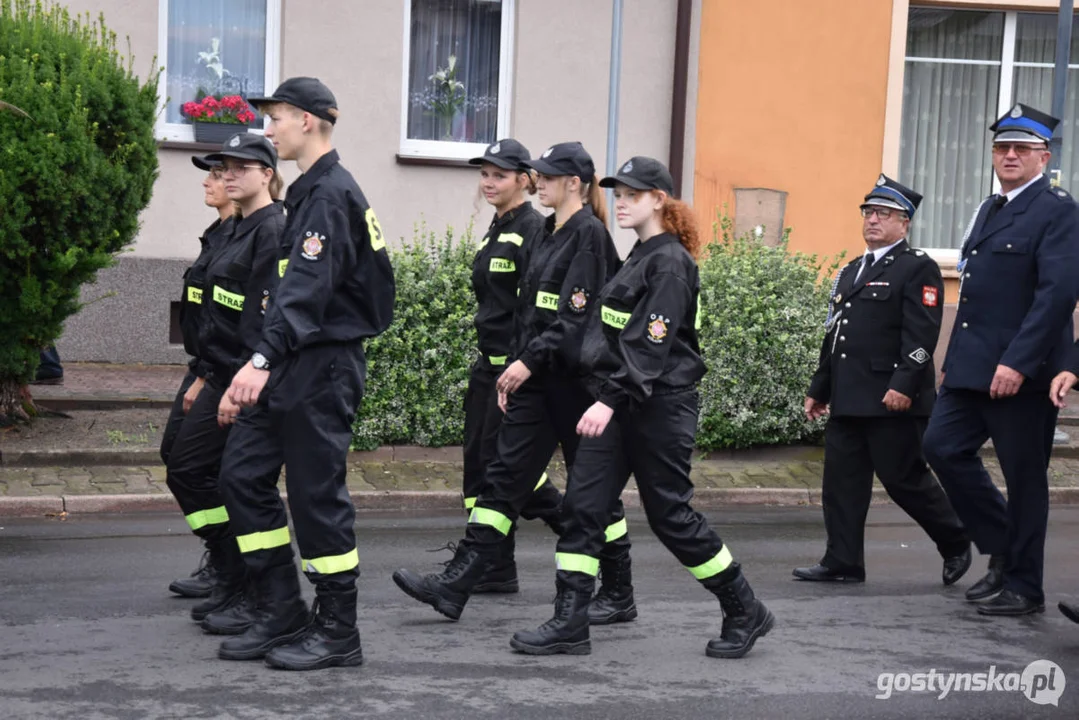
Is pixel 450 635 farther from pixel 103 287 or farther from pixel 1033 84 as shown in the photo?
pixel 1033 84

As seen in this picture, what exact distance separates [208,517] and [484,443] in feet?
4.16

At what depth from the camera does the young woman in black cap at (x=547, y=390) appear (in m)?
6.27

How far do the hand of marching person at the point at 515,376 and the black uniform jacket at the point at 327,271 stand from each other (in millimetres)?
785

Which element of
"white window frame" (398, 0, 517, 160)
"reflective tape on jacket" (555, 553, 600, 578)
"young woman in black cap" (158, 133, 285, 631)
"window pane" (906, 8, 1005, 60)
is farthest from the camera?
"window pane" (906, 8, 1005, 60)

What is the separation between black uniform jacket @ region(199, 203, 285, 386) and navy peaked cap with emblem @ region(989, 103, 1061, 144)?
3151 mm

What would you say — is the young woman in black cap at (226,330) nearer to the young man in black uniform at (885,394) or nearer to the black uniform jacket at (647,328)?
the black uniform jacket at (647,328)

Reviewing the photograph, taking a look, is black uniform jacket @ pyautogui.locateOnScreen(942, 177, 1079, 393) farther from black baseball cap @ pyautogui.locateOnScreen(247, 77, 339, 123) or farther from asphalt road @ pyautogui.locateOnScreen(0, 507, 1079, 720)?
black baseball cap @ pyautogui.locateOnScreen(247, 77, 339, 123)

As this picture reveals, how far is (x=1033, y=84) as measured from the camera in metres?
16.1

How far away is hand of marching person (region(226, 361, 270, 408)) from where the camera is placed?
528 cm

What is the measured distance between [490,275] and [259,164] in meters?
1.27

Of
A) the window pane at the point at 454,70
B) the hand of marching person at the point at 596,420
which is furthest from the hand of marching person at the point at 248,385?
the window pane at the point at 454,70

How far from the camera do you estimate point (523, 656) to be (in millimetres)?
5812

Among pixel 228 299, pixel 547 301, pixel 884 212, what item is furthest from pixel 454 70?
pixel 228 299

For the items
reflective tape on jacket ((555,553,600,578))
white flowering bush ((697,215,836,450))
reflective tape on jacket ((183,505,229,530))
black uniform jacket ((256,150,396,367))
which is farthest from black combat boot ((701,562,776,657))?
white flowering bush ((697,215,836,450))
